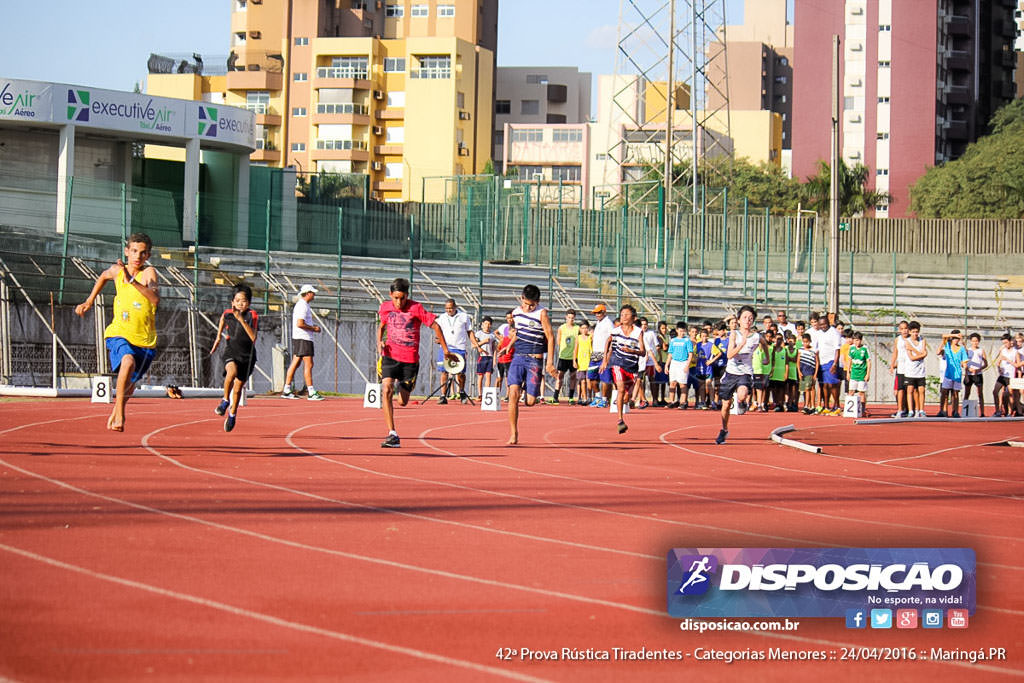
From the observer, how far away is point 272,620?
19.6ft

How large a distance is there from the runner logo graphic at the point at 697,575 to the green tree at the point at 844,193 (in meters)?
69.0

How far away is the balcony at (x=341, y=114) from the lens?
301 feet

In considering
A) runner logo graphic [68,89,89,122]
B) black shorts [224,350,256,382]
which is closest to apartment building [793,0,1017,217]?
runner logo graphic [68,89,89,122]

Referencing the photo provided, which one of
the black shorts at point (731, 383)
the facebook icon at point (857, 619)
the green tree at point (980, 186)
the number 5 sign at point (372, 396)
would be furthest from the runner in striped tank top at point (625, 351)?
the green tree at point (980, 186)

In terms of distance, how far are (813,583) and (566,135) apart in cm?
9800

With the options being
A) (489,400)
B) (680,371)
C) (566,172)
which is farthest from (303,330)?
(566,172)

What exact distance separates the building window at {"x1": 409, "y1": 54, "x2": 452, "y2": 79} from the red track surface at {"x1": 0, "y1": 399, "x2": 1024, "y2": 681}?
253ft

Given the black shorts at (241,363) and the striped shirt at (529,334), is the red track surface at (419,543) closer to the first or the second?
the black shorts at (241,363)

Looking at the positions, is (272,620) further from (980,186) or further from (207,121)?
(980,186)

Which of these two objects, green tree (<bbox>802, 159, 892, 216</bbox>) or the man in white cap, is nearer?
the man in white cap

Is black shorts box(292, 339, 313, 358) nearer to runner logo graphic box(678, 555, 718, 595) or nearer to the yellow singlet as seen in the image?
the yellow singlet

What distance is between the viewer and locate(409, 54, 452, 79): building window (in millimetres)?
91375

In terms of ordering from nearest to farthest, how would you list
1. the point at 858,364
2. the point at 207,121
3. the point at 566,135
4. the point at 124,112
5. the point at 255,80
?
the point at 858,364 < the point at 124,112 < the point at 207,121 < the point at 255,80 < the point at 566,135

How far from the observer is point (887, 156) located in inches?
3590
